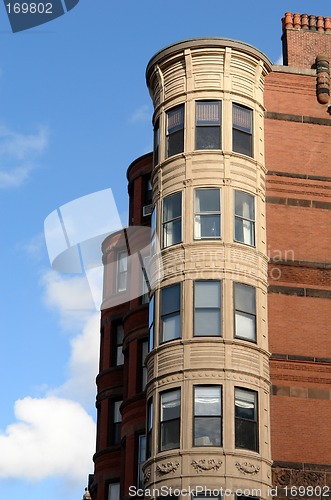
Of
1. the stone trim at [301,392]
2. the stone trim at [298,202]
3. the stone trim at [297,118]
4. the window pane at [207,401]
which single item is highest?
the stone trim at [297,118]

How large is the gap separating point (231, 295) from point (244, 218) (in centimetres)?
320

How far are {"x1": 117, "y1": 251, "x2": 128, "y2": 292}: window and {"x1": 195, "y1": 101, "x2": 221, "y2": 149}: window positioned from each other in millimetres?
8578

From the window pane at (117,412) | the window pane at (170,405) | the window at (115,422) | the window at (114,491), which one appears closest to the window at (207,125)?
the window pane at (170,405)

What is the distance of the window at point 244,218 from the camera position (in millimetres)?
31205

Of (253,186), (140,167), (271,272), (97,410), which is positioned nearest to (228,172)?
(253,186)

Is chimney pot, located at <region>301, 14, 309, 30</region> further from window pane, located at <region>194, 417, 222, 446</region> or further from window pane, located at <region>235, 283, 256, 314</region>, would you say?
window pane, located at <region>194, 417, 222, 446</region>

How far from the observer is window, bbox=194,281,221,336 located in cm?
2930

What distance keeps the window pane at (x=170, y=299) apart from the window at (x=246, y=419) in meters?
3.48

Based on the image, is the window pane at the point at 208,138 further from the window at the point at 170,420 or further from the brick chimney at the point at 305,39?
the window at the point at 170,420

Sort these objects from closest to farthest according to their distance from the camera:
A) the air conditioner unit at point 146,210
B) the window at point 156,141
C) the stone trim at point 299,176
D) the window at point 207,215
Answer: the window at point 207,215, the stone trim at point 299,176, the window at point 156,141, the air conditioner unit at point 146,210

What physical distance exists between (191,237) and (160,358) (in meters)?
4.23

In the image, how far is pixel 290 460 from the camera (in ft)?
94.8

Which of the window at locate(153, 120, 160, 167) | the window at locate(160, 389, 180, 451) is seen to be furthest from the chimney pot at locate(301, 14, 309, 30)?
the window at locate(160, 389, 180, 451)

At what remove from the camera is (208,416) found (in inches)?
1102
